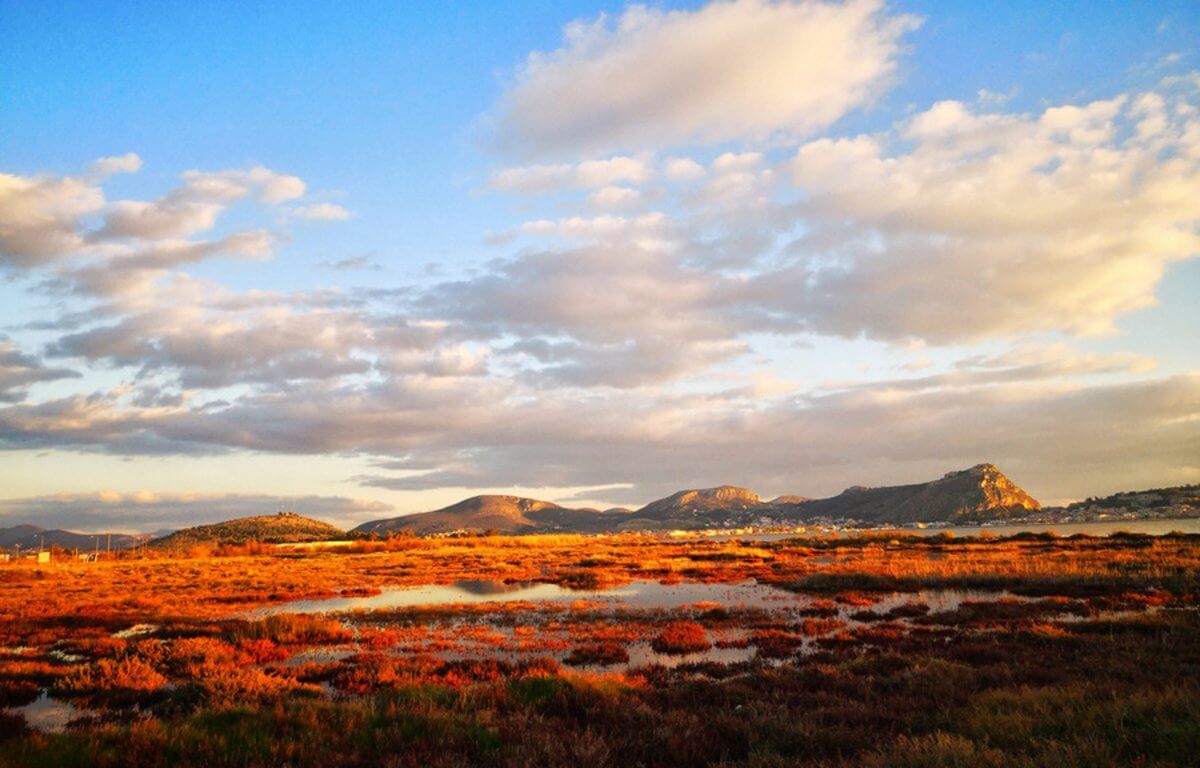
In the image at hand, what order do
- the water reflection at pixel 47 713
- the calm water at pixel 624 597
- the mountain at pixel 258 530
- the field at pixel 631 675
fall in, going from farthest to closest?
1. the mountain at pixel 258 530
2. the calm water at pixel 624 597
3. the water reflection at pixel 47 713
4. the field at pixel 631 675

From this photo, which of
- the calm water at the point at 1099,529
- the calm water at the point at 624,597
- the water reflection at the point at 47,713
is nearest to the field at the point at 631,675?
the water reflection at the point at 47,713

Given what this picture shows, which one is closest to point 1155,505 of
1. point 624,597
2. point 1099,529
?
point 1099,529

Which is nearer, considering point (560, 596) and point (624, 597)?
point (624, 597)

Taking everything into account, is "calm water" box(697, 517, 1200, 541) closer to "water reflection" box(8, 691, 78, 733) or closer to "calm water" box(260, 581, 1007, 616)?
"calm water" box(260, 581, 1007, 616)

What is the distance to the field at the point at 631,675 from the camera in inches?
348

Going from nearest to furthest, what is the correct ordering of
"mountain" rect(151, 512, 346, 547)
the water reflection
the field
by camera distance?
the field
the water reflection
"mountain" rect(151, 512, 346, 547)

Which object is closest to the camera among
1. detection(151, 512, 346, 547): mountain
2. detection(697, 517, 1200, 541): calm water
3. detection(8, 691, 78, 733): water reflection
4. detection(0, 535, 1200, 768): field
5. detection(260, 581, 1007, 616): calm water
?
detection(0, 535, 1200, 768): field

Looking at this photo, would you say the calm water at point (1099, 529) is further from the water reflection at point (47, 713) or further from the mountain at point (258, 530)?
the mountain at point (258, 530)

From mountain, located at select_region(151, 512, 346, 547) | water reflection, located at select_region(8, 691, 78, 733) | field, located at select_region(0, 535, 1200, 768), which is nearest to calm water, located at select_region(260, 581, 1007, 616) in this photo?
field, located at select_region(0, 535, 1200, 768)

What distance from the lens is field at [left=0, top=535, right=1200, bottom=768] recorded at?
8844mm

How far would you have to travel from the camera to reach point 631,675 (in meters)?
15.0

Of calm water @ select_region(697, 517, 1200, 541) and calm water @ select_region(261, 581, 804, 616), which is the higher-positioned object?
calm water @ select_region(261, 581, 804, 616)

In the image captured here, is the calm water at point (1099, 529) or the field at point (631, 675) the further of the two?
the calm water at point (1099, 529)

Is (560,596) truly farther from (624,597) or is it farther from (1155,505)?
(1155,505)
